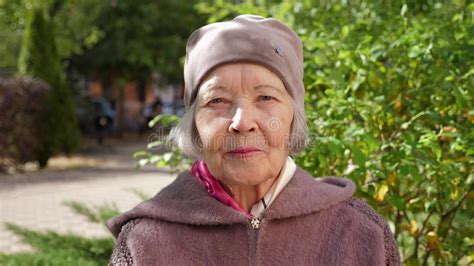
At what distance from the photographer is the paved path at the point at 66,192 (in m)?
7.86

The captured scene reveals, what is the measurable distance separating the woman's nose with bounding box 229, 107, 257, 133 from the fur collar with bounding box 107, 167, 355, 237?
0.75 ft

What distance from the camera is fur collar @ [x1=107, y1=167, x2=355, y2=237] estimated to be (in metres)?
1.60

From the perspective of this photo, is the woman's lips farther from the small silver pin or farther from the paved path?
the paved path

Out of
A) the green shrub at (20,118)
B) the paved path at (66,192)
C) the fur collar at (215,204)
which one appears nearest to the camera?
the fur collar at (215,204)

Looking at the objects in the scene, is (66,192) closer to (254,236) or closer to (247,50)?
(254,236)

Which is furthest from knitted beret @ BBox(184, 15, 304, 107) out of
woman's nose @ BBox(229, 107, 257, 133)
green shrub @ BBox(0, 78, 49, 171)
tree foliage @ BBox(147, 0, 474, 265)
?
green shrub @ BBox(0, 78, 49, 171)

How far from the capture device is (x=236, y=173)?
1.54 meters

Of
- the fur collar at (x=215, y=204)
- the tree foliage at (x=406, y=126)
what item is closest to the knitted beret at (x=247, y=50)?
the fur collar at (x=215, y=204)

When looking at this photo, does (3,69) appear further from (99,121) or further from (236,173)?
(236,173)

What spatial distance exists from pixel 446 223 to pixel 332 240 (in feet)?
4.74

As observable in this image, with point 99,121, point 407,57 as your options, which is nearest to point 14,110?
Answer: point 99,121

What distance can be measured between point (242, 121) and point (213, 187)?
0.81ft

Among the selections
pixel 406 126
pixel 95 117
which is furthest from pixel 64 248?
pixel 95 117

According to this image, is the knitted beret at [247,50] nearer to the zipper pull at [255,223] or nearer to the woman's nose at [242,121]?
the woman's nose at [242,121]
